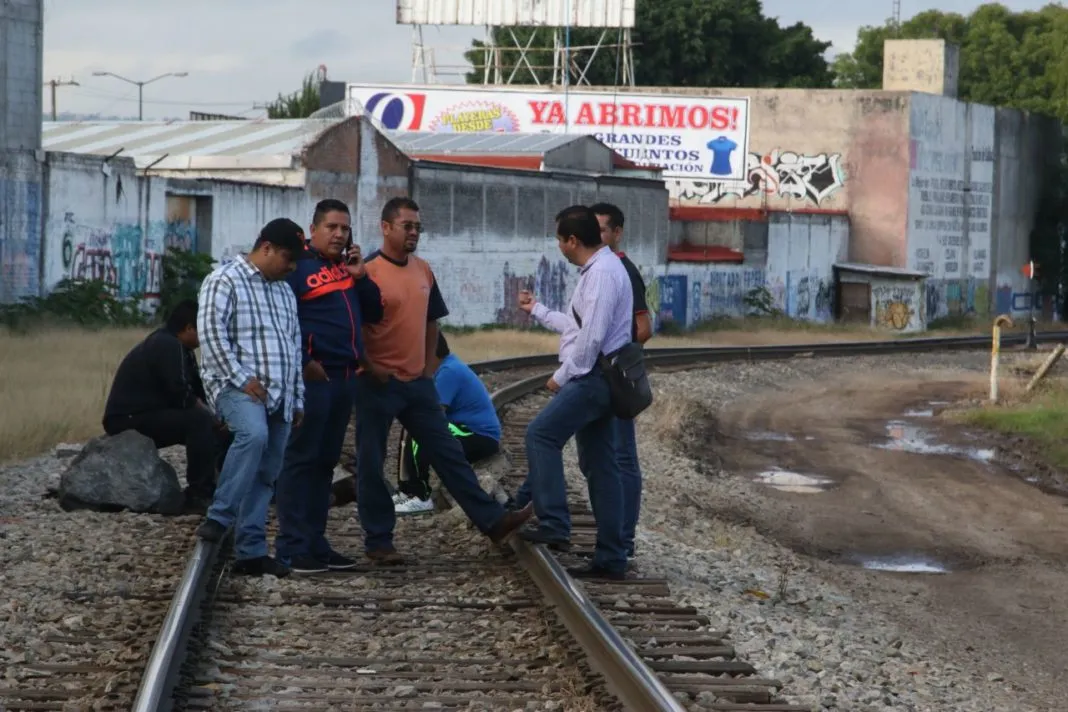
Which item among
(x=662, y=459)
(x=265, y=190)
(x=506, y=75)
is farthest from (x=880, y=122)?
(x=662, y=459)

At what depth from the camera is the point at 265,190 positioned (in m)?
34.3

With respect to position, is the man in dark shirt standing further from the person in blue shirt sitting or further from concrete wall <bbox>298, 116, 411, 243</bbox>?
concrete wall <bbox>298, 116, 411, 243</bbox>

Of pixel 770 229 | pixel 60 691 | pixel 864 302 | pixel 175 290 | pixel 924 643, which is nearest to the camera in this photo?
pixel 60 691

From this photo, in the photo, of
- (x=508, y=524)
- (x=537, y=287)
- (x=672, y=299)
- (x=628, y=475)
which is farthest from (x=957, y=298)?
(x=508, y=524)

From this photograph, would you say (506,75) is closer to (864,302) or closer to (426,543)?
(864,302)

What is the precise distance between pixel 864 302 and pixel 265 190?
90.5ft

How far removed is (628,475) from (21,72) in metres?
21.9

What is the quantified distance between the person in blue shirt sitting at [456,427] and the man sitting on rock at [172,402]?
127 centimetres

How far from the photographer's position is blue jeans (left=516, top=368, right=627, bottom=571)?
8.84 m

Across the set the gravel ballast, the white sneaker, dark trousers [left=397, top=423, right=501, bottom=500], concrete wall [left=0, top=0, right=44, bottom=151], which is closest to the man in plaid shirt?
dark trousers [left=397, top=423, right=501, bottom=500]

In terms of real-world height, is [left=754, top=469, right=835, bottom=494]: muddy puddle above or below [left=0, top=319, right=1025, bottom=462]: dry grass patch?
below

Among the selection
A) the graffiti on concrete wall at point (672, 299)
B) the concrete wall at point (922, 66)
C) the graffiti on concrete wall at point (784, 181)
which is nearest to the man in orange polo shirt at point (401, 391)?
the graffiti on concrete wall at point (672, 299)

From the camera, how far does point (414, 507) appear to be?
11234 mm

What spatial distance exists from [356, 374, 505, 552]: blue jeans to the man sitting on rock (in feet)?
6.82
